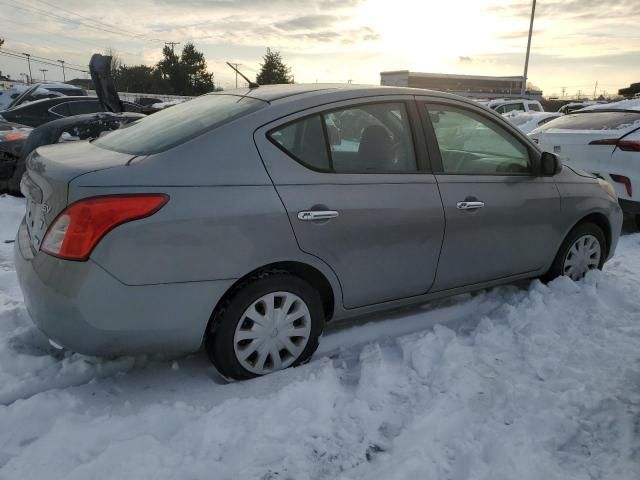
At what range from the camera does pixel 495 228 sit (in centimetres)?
364

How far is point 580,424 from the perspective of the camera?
260 cm

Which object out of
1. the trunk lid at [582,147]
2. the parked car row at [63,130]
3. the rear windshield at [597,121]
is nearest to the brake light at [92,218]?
the parked car row at [63,130]

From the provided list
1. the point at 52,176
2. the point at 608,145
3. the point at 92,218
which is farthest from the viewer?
the point at 608,145

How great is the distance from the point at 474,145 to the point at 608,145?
3.48 meters

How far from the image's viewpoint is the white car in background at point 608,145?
20.3 feet

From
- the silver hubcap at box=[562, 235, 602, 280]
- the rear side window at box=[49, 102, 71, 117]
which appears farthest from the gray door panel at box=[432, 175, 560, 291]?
the rear side window at box=[49, 102, 71, 117]

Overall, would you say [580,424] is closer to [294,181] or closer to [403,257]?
[403,257]

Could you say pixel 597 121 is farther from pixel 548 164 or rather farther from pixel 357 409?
pixel 357 409

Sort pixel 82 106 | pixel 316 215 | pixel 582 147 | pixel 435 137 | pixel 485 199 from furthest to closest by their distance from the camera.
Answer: pixel 82 106 → pixel 582 147 → pixel 485 199 → pixel 435 137 → pixel 316 215

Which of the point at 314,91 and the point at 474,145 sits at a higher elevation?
the point at 314,91

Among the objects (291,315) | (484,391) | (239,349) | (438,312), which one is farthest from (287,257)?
(438,312)

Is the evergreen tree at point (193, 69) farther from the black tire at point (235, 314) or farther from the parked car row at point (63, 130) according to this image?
the black tire at point (235, 314)

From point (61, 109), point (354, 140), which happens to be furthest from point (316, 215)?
point (61, 109)

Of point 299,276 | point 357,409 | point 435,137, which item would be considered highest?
point 435,137
